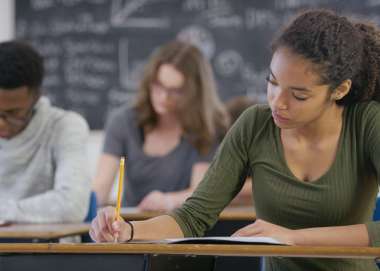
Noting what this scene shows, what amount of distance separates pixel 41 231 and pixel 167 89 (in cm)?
143

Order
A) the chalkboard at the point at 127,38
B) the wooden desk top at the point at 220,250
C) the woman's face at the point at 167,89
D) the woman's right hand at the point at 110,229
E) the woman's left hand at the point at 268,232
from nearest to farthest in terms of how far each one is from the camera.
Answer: the wooden desk top at the point at 220,250 < the woman's left hand at the point at 268,232 < the woman's right hand at the point at 110,229 < the woman's face at the point at 167,89 < the chalkboard at the point at 127,38

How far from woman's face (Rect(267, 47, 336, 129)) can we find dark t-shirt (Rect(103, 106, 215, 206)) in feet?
6.22

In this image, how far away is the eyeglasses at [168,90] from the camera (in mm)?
3752

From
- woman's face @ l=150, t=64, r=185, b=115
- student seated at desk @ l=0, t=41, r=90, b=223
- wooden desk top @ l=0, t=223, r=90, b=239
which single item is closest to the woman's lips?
wooden desk top @ l=0, t=223, r=90, b=239

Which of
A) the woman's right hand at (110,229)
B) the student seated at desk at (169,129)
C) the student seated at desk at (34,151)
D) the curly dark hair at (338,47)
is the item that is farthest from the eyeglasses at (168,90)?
A: the woman's right hand at (110,229)

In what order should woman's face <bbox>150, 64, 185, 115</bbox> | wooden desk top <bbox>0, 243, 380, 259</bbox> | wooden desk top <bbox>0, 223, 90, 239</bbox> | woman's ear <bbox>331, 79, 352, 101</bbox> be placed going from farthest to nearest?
woman's face <bbox>150, 64, 185, 115</bbox> → wooden desk top <bbox>0, 223, 90, 239</bbox> → woman's ear <bbox>331, 79, 352, 101</bbox> → wooden desk top <bbox>0, 243, 380, 259</bbox>

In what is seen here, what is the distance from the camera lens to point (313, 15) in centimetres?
192

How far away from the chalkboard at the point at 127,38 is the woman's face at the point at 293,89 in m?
3.07

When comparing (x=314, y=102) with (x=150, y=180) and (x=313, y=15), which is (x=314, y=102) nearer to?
(x=313, y=15)

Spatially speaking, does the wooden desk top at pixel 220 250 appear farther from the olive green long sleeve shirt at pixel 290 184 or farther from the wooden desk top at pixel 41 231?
the wooden desk top at pixel 41 231

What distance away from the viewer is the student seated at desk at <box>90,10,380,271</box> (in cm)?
186

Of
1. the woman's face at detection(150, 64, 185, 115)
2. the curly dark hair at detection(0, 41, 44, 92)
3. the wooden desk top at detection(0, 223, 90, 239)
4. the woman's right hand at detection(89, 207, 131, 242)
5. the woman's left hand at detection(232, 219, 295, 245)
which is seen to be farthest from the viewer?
the woman's face at detection(150, 64, 185, 115)

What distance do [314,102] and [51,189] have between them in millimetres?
1546

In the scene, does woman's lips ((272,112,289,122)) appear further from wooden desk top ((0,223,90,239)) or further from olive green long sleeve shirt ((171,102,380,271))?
wooden desk top ((0,223,90,239))
